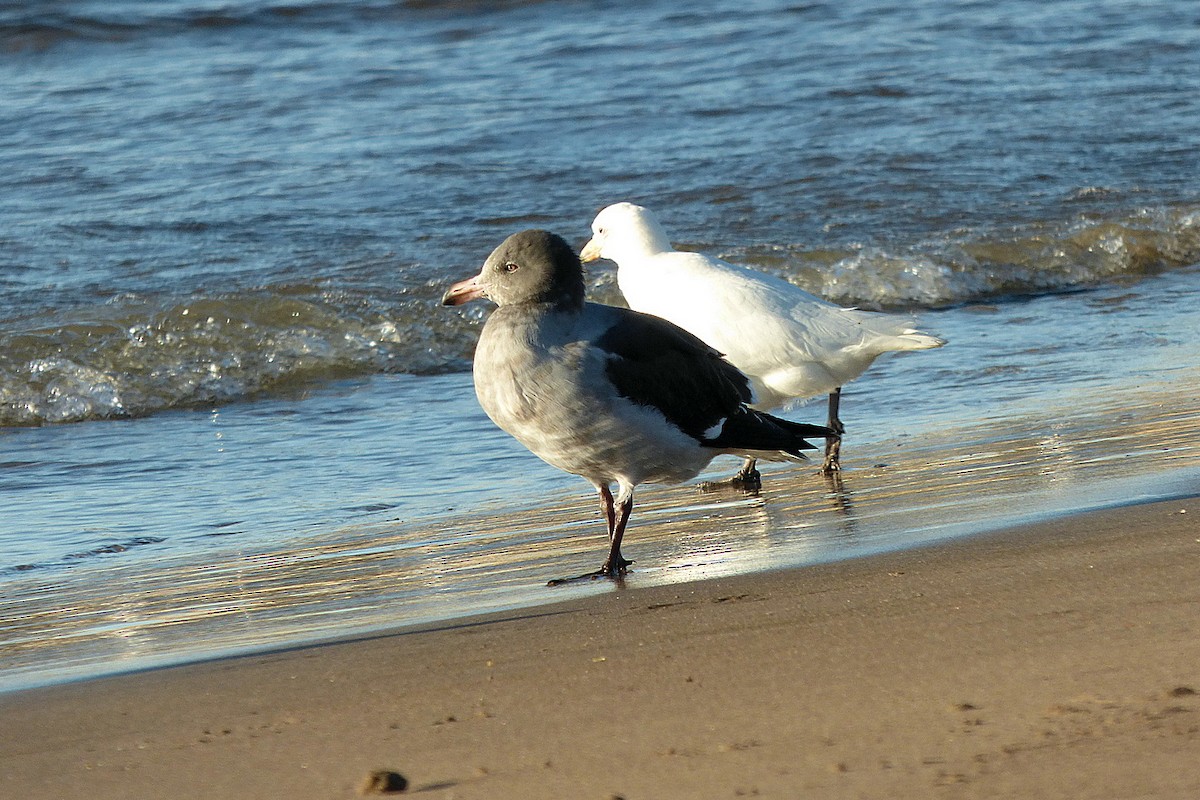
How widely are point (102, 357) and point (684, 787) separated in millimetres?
5661

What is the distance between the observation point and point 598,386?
3.96m

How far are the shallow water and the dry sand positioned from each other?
45 cm

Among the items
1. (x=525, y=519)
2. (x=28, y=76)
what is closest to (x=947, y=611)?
(x=525, y=519)

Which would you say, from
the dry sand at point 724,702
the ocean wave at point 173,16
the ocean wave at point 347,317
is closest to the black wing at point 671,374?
Answer: the dry sand at point 724,702

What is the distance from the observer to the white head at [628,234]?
19.9ft

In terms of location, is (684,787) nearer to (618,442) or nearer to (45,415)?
(618,442)

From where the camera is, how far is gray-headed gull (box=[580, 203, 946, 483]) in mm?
5379

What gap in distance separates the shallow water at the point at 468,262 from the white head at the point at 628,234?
0.89 m

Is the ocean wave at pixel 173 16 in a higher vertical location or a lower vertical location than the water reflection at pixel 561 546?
higher

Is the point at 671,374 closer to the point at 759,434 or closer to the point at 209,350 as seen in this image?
the point at 759,434

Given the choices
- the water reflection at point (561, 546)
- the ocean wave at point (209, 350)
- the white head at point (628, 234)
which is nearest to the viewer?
the water reflection at point (561, 546)

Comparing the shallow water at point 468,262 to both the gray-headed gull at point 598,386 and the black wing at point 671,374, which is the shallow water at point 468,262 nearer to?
the gray-headed gull at point 598,386

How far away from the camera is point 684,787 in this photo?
2.28 meters

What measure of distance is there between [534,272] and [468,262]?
4.81 meters
